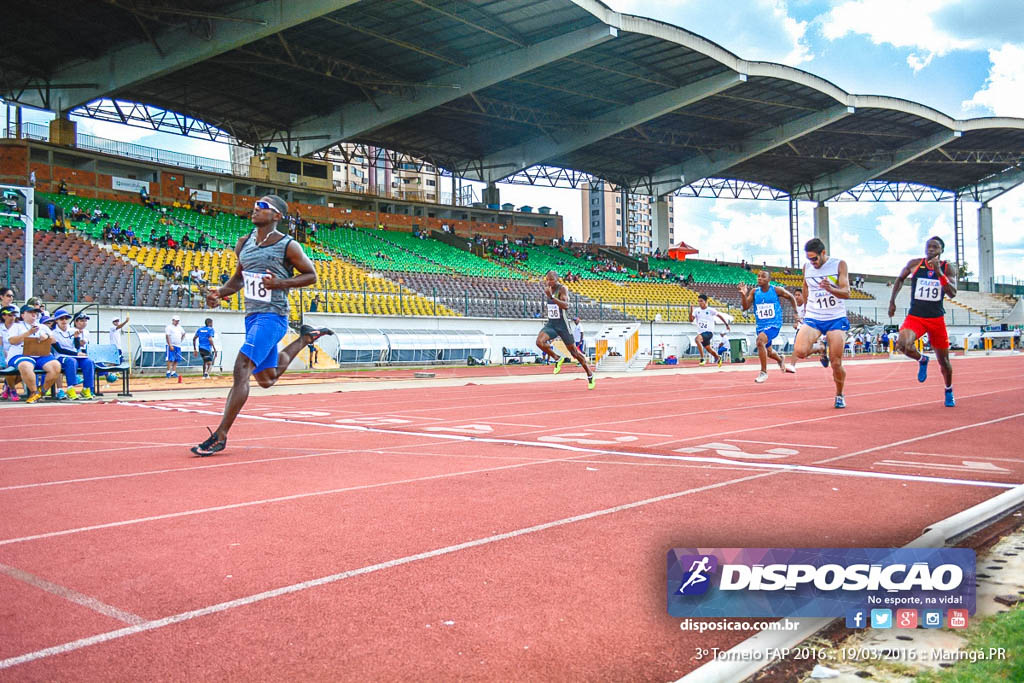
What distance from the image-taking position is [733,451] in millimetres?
6496

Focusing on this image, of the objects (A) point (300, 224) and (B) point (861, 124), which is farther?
(B) point (861, 124)

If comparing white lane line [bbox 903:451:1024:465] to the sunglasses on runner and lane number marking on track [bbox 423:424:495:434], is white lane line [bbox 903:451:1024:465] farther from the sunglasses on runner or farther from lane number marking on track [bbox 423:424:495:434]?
the sunglasses on runner

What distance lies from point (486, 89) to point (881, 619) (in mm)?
44015

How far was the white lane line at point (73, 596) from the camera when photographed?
8.58 ft

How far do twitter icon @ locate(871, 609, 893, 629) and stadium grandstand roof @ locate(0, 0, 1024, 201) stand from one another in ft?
102

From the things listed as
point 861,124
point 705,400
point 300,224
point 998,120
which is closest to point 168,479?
point 705,400

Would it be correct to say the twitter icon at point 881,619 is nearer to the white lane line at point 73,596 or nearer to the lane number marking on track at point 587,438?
the white lane line at point 73,596

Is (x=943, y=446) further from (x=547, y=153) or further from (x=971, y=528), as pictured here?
(x=547, y=153)

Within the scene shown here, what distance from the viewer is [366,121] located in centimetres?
4444

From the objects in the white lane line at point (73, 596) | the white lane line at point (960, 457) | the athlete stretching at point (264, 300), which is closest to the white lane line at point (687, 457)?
the white lane line at point (960, 457)

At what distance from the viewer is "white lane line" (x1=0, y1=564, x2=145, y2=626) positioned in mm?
2615

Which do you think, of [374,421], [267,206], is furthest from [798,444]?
[267,206]

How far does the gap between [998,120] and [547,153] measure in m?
33.2

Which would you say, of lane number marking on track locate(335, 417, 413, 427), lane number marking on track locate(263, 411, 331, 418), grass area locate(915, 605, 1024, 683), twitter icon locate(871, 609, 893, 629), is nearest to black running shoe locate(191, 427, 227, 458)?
lane number marking on track locate(335, 417, 413, 427)
